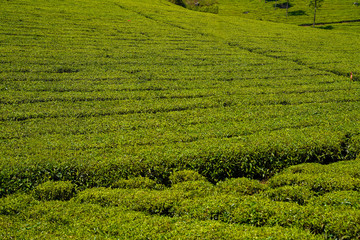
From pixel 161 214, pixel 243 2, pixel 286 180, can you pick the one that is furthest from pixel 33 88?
pixel 243 2

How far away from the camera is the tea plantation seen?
10.3m

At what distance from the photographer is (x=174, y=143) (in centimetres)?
1560

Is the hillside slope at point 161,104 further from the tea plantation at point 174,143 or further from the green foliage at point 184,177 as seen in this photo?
the green foliage at point 184,177

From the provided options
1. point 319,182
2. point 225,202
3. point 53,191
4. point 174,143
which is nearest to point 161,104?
point 174,143

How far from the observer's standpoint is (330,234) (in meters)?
9.45

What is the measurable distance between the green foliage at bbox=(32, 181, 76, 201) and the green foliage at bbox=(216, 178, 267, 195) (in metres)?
6.49

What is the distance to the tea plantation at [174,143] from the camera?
10305 millimetres

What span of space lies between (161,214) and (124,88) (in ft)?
48.6

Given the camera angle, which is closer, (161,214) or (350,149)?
(161,214)

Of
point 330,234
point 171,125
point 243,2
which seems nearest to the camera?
point 330,234

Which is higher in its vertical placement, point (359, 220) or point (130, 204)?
point (359, 220)

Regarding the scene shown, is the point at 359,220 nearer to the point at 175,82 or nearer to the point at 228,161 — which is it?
the point at 228,161

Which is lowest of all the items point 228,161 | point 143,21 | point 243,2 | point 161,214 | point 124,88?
point 161,214

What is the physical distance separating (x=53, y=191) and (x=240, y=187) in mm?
8028
